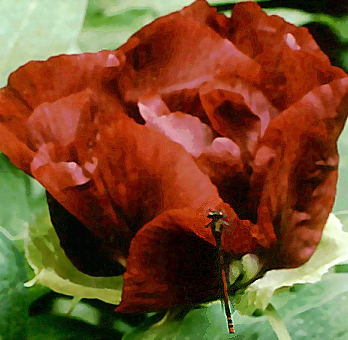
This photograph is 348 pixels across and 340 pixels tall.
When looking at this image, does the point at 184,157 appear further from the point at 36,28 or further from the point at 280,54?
the point at 36,28

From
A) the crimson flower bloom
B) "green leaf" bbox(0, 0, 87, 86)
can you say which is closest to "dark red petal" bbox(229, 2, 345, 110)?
the crimson flower bloom

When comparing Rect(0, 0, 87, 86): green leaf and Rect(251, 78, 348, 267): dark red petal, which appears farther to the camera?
Rect(0, 0, 87, 86): green leaf

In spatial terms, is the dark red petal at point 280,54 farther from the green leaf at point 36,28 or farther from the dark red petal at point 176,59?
the green leaf at point 36,28

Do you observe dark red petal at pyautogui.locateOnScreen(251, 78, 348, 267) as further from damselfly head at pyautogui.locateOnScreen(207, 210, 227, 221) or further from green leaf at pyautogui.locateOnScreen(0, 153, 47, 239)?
green leaf at pyautogui.locateOnScreen(0, 153, 47, 239)

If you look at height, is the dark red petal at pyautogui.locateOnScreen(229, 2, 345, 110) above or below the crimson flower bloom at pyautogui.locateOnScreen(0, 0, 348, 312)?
above

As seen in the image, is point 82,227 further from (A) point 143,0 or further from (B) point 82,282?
(A) point 143,0

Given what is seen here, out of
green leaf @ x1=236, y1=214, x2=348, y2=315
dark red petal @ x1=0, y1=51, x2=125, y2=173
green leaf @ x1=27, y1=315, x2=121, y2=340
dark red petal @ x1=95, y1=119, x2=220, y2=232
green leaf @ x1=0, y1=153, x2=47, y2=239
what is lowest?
green leaf @ x1=27, y1=315, x2=121, y2=340

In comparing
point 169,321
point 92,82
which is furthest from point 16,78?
point 169,321

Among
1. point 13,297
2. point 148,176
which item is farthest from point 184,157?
point 13,297
